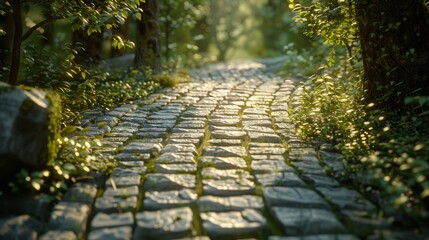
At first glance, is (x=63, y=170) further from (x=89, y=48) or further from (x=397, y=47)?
(x=89, y=48)

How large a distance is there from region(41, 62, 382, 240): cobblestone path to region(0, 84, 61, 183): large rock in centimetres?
43

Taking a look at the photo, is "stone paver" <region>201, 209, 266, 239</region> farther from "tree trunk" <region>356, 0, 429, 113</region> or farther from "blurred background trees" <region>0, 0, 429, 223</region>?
"tree trunk" <region>356, 0, 429, 113</region>

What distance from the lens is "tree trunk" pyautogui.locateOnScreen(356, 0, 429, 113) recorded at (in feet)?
14.5

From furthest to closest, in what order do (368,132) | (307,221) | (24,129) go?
(368,132) < (24,129) < (307,221)

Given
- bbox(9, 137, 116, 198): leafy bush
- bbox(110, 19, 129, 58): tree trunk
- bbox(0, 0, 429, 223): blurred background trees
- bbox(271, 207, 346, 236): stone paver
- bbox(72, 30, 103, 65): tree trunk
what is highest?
bbox(110, 19, 129, 58): tree trunk

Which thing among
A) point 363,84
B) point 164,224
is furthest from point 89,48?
point 164,224

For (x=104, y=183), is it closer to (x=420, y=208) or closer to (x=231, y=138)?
(x=231, y=138)

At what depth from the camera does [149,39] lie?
9852 mm

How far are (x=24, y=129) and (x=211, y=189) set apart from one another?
4.93ft

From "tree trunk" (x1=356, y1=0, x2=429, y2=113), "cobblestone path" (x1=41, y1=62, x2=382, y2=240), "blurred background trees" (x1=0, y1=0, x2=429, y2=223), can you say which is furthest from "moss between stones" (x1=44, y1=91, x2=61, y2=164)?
"tree trunk" (x1=356, y1=0, x2=429, y2=113)

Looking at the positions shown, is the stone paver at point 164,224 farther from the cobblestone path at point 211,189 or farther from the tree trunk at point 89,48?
the tree trunk at point 89,48

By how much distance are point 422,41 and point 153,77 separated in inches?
231

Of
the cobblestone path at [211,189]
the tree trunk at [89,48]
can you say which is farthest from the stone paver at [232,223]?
the tree trunk at [89,48]

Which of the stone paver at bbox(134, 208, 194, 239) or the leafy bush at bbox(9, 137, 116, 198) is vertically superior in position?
the leafy bush at bbox(9, 137, 116, 198)
